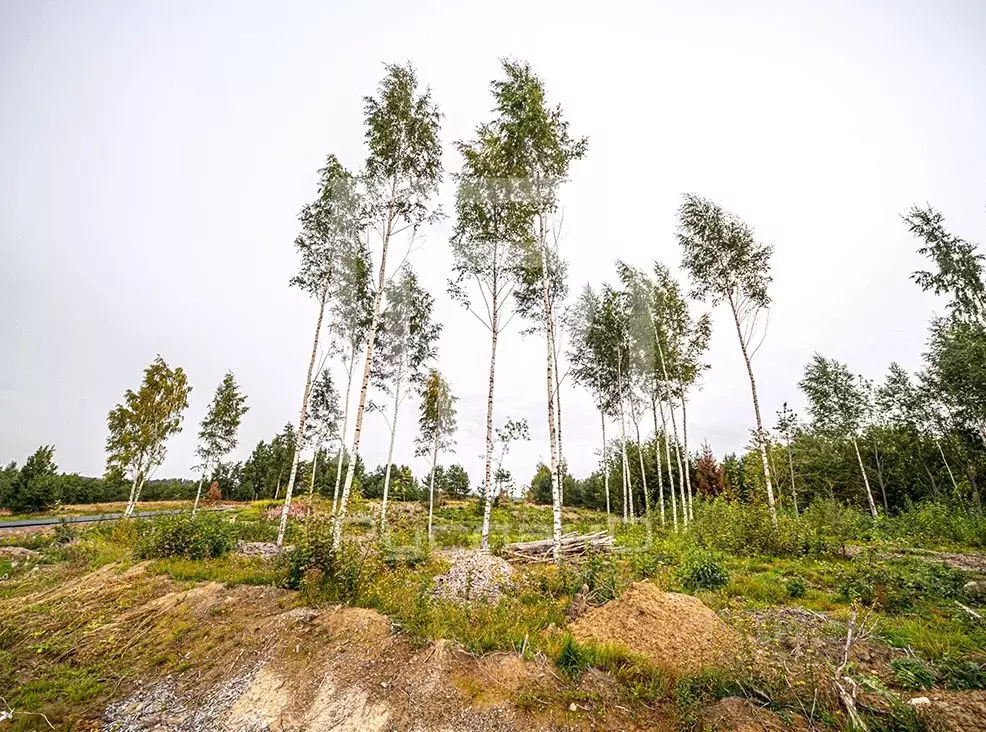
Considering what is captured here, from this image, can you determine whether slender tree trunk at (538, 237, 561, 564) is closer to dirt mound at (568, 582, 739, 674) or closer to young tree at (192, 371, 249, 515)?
dirt mound at (568, 582, 739, 674)

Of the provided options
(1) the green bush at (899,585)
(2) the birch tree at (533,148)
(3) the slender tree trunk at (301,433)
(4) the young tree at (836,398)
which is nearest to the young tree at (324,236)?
(3) the slender tree trunk at (301,433)

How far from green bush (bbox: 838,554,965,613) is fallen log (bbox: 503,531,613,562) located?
5929mm

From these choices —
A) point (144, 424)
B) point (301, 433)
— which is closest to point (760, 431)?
point (301, 433)

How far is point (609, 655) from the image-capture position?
535 cm

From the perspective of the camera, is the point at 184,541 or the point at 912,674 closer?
the point at 912,674

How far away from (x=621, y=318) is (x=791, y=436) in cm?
2193

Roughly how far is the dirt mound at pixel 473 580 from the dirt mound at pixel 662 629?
2.18 m

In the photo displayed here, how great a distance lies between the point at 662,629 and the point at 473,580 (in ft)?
13.8

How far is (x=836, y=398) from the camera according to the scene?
2838 centimetres

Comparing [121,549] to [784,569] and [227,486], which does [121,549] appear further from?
[227,486]

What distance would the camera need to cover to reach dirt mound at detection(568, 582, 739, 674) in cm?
529

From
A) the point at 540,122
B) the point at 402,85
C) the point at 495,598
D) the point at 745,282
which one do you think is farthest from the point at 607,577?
the point at 402,85

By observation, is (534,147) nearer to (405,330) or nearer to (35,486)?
(405,330)

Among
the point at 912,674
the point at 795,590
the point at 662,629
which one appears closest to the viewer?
the point at 912,674
